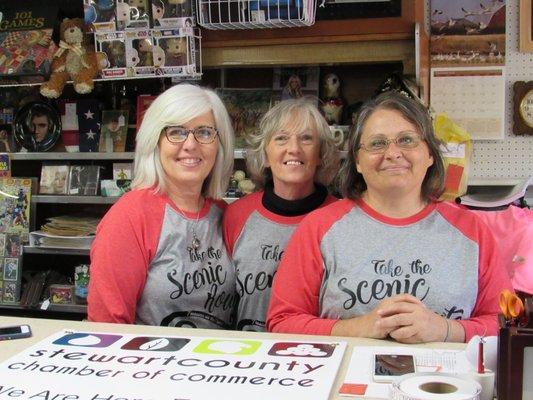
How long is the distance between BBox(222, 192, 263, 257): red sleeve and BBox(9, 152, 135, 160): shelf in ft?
3.42

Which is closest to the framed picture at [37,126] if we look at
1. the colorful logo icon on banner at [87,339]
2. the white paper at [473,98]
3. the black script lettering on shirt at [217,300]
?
the black script lettering on shirt at [217,300]

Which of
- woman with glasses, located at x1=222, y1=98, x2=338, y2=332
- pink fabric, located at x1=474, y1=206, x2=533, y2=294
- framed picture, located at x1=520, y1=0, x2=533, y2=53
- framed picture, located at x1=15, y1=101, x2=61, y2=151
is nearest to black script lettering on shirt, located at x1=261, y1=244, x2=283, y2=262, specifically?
woman with glasses, located at x1=222, y1=98, x2=338, y2=332

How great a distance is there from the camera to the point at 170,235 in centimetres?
199

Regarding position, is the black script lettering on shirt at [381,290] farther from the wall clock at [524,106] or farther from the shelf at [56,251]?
the shelf at [56,251]

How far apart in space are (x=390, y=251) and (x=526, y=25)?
1.62 m

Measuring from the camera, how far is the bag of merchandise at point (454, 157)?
2510 mm

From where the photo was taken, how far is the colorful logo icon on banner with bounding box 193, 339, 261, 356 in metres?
1.43

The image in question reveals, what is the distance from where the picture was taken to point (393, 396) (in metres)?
1.07

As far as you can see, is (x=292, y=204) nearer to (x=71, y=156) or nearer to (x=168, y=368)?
(x=168, y=368)

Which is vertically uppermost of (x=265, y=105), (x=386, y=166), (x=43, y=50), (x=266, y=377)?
(x=43, y=50)

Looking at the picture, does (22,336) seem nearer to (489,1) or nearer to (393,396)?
(393,396)

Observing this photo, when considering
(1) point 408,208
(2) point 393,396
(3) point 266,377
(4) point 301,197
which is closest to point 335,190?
(4) point 301,197

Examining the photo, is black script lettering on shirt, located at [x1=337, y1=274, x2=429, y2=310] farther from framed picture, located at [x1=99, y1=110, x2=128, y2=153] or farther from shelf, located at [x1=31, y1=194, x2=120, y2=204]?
framed picture, located at [x1=99, y1=110, x2=128, y2=153]

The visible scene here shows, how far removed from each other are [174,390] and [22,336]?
1.81 ft
